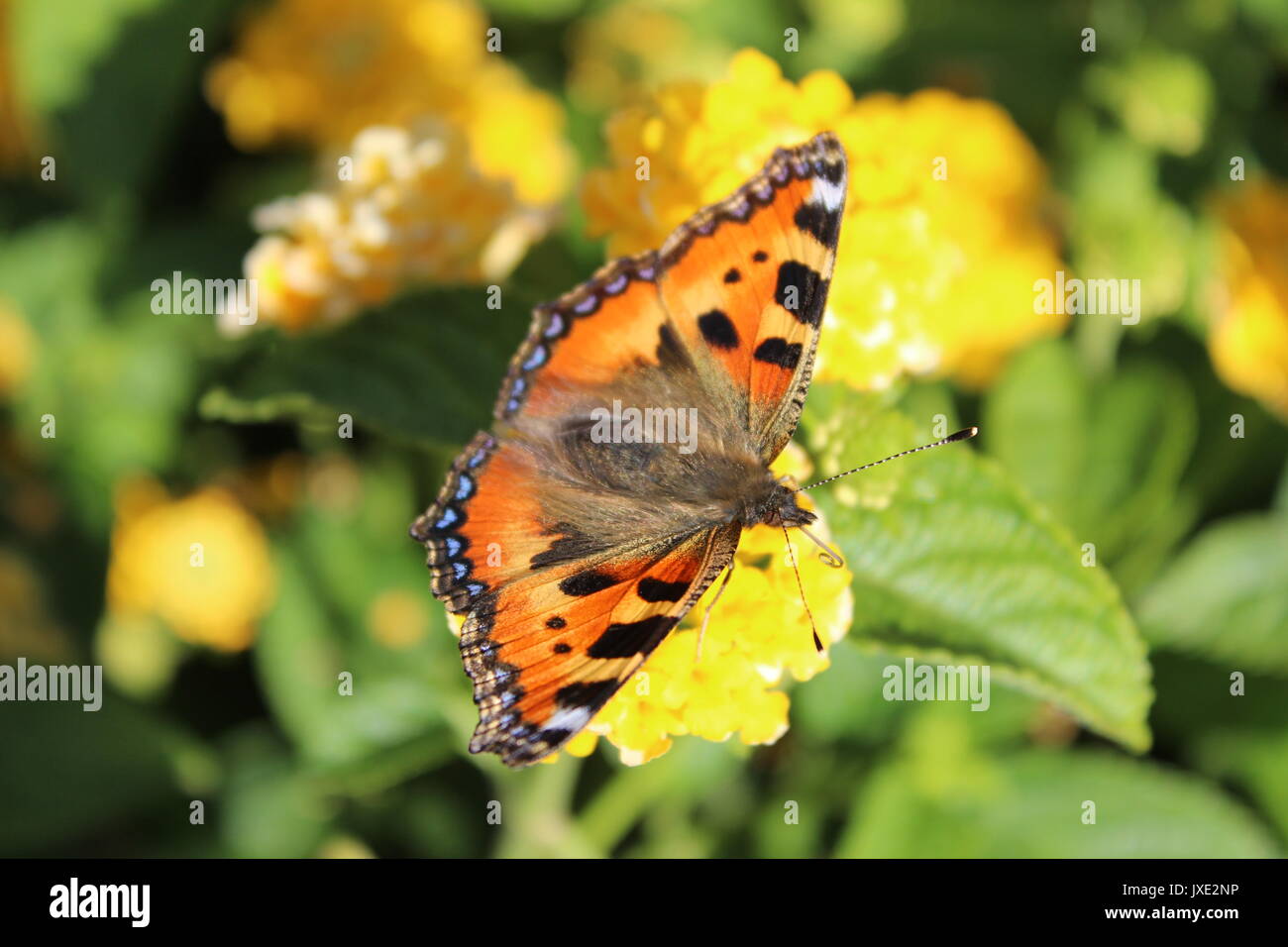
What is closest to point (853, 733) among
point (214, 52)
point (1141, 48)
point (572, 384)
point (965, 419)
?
point (965, 419)

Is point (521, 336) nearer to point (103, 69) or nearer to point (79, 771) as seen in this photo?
point (79, 771)

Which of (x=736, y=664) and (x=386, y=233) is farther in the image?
(x=386, y=233)

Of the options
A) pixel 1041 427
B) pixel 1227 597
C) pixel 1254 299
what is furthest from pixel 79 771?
pixel 1254 299

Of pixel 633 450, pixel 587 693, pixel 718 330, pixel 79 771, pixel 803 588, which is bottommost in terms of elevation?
pixel 79 771

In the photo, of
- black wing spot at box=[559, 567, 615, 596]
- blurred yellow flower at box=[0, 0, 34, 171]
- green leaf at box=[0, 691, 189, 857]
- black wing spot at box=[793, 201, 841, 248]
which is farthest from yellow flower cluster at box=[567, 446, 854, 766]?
blurred yellow flower at box=[0, 0, 34, 171]

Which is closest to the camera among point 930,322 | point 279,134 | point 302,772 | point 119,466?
point 930,322

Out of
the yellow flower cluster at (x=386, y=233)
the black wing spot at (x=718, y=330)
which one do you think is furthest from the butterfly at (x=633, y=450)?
the yellow flower cluster at (x=386, y=233)
